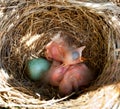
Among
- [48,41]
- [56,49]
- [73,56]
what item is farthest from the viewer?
[48,41]

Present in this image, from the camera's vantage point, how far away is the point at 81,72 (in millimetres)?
2471

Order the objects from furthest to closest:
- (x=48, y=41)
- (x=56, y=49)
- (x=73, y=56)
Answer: (x=48, y=41), (x=56, y=49), (x=73, y=56)

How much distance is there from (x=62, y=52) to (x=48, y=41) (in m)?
0.19

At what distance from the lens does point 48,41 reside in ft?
8.87

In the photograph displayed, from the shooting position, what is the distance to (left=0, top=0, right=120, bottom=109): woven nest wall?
226 cm

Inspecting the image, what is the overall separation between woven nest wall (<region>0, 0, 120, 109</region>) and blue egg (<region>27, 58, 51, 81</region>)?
0.05 m

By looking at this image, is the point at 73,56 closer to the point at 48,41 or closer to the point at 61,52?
the point at 61,52

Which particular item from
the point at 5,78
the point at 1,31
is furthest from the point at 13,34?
the point at 5,78

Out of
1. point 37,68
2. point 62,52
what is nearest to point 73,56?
point 62,52

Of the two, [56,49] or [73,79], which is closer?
[73,79]

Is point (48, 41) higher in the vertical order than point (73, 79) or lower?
higher

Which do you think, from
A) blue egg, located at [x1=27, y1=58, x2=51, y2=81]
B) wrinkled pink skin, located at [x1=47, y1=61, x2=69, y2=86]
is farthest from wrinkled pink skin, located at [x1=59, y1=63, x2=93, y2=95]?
blue egg, located at [x1=27, y1=58, x2=51, y2=81]

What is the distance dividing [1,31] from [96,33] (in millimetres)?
557

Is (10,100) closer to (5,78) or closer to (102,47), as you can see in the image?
(5,78)
